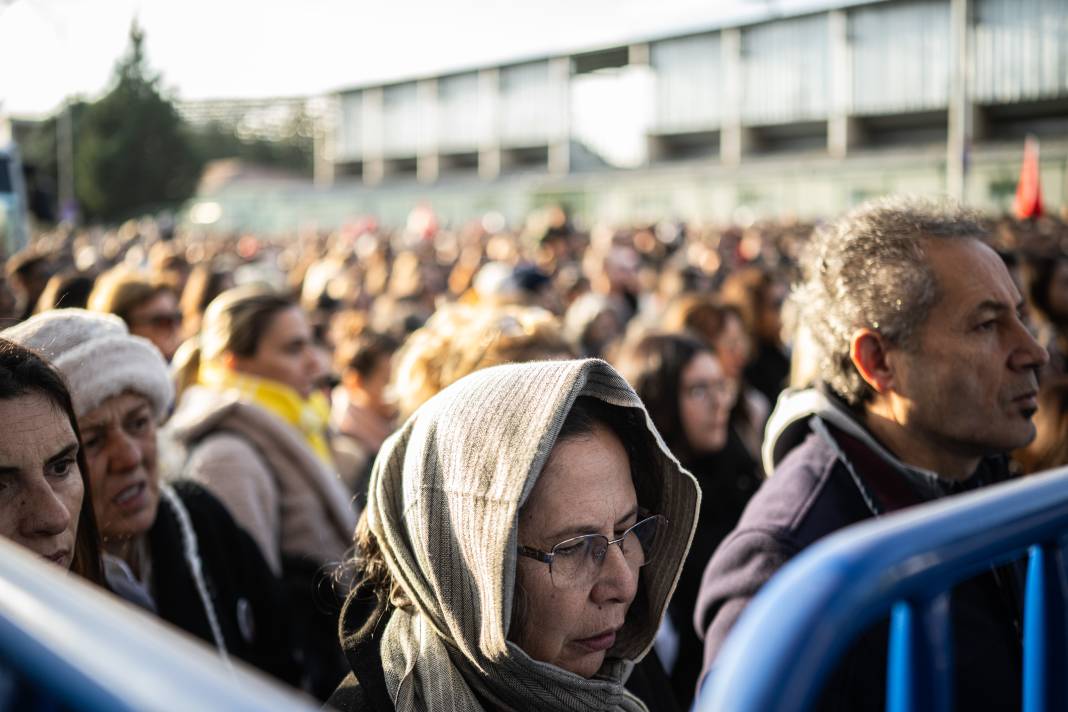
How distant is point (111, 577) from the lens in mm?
2418

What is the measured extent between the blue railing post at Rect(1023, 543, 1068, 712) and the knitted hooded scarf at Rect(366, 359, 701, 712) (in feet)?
2.33

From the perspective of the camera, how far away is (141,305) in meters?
4.45

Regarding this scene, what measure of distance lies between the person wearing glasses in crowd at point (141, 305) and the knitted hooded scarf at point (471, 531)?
301 centimetres

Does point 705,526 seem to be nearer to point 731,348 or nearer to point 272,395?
point 272,395

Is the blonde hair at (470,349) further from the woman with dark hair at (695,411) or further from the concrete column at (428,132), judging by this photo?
the concrete column at (428,132)

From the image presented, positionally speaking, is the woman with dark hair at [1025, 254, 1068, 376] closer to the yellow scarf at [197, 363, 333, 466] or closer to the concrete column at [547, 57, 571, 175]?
the yellow scarf at [197, 363, 333, 466]

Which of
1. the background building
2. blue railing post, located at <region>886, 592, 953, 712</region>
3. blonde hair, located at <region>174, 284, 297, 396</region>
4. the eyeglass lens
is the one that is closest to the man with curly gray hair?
the eyeglass lens

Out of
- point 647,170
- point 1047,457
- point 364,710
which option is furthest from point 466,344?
point 647,170

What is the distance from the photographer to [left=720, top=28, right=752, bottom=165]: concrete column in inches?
1683

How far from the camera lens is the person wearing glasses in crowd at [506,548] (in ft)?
5.30

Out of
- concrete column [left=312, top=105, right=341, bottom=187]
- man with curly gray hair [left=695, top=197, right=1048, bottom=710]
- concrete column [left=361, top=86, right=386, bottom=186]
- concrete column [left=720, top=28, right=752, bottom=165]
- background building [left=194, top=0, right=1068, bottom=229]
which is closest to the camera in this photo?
man with curly gray hair [left=695, top=197, right=1048, bottom=710]

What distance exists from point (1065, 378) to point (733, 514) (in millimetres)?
1309

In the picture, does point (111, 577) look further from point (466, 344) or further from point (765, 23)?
point (765, 23)

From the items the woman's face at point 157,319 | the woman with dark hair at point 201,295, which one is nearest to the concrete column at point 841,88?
the woman with dark hair at point 201,295
